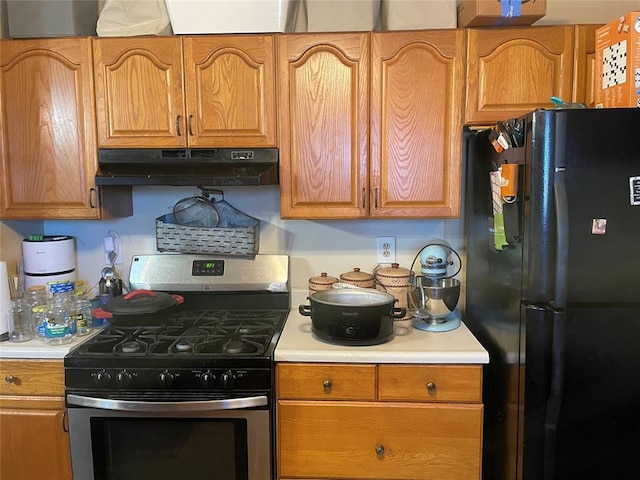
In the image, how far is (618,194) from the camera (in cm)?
152

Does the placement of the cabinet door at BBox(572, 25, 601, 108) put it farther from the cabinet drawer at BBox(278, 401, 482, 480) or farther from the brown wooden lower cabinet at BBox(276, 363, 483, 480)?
the cabinet drawer at BBox(278, 401, 482, 480)

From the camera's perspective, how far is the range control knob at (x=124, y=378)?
1.88 meters

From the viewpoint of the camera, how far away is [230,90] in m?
2.12

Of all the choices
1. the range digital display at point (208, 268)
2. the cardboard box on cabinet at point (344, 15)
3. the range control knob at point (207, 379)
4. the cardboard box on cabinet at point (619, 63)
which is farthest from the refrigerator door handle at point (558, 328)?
the range digital display at point (208, 268)

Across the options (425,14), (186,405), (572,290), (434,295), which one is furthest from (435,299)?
(425,14)

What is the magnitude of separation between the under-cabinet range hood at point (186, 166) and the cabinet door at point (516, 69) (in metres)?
0.85

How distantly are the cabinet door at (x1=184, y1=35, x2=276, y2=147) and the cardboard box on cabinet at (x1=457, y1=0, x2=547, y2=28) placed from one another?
0.79 meters

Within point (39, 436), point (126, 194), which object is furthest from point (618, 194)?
point (39, 436)

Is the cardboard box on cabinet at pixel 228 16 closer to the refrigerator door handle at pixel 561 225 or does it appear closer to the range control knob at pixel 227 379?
the refrigerator door handle at pixel 561 225

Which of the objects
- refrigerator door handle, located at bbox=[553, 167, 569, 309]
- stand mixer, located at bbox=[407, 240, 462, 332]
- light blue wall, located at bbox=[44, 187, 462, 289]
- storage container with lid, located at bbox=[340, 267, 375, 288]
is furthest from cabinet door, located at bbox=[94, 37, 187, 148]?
refrigerator door handle, located at bbox=[553, 167, 569, 309]

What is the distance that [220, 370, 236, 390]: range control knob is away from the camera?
1857 mm

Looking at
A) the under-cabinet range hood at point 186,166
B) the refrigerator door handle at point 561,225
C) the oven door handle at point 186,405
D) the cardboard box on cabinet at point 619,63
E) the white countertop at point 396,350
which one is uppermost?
the cardboard box on cabinet at point 619,63

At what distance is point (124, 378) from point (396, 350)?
38.8 inches

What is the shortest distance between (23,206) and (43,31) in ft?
2.38
